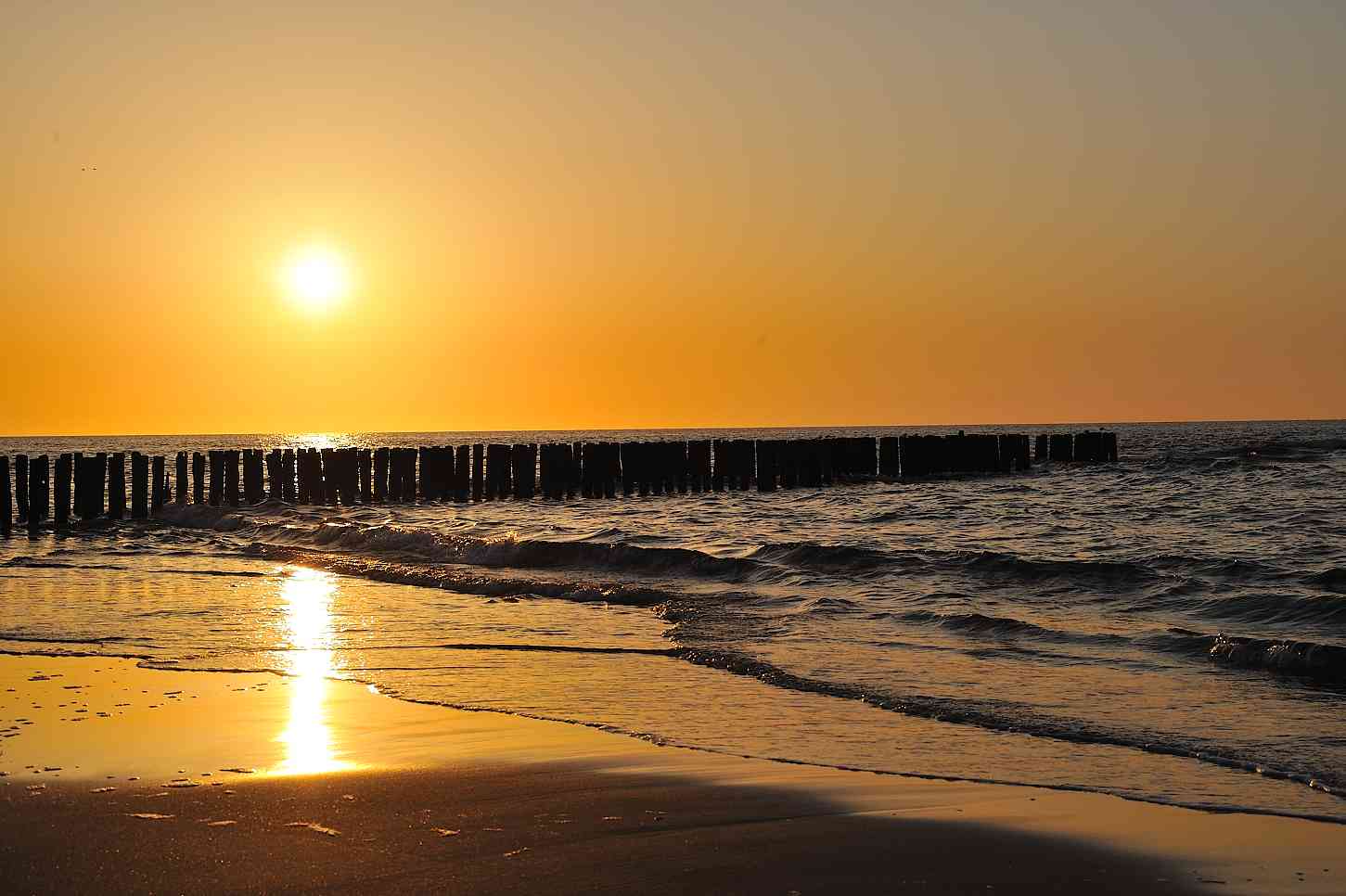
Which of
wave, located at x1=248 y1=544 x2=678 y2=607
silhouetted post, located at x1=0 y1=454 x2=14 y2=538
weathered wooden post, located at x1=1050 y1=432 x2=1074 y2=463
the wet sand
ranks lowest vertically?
wave, located at x1=248 y1=544 x2=678 y2=607

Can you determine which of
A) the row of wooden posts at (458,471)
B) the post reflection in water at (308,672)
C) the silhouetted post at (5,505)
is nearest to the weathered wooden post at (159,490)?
the row of wooden posts at (458,471)

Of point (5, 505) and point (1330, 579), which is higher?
point (5, 505)

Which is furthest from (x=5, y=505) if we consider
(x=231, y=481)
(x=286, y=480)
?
(x=286, y=480)

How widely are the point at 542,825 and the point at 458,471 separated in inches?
1139

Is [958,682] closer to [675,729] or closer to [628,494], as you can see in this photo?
[675,729]

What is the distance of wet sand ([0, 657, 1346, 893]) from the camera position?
457cm

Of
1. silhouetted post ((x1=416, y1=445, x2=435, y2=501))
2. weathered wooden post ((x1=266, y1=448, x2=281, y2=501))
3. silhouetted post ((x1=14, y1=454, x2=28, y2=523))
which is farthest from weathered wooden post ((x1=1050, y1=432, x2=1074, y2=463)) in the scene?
silhouetted post ((x1=14, y1=454, x2=28, y2=523))

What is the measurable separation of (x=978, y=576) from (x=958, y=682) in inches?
277

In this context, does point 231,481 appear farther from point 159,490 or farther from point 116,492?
point 116,492

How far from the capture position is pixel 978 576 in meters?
15.5

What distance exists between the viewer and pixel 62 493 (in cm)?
2731

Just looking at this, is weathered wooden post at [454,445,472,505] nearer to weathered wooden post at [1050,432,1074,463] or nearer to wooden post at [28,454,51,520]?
wooden post at [28,454,51,520]

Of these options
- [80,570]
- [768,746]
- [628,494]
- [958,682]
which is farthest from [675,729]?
[628,494]

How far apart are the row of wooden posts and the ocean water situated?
120 inches
